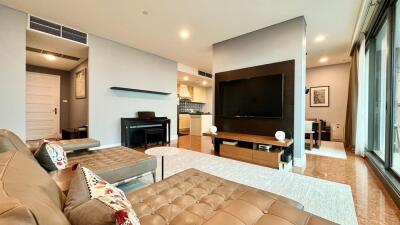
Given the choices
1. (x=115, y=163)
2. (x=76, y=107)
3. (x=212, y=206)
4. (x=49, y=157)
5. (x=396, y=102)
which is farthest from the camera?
(x=76, y=107)

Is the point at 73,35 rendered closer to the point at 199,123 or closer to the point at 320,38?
the point at 199,123

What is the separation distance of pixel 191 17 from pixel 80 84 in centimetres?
415

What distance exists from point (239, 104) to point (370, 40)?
3137 millimetres

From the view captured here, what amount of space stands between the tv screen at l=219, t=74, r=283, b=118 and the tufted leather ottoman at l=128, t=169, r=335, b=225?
244cm

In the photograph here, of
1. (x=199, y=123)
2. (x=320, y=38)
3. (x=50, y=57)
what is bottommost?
(x=199, y=123)

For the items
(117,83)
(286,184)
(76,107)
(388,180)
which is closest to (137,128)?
(117,83)

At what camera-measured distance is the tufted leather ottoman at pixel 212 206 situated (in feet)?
3.22

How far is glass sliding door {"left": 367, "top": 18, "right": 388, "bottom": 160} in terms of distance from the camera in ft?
11.1

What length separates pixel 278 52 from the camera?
3492 mm

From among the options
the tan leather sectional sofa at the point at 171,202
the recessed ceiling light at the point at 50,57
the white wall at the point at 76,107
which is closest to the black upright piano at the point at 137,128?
the white wall at the point at 76,107

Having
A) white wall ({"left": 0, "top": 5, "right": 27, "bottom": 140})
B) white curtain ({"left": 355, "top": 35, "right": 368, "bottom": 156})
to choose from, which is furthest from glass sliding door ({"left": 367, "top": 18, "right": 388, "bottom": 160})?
white wall ({"left": 0, "top": 5, "right": 27, "bottom": 140})

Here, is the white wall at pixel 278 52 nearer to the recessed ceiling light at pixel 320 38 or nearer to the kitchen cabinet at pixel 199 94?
the recessed ceiling light at pixel 320 38

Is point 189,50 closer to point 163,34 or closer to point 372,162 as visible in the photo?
point 163,34

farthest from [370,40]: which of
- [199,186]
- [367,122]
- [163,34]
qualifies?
[199,186]
